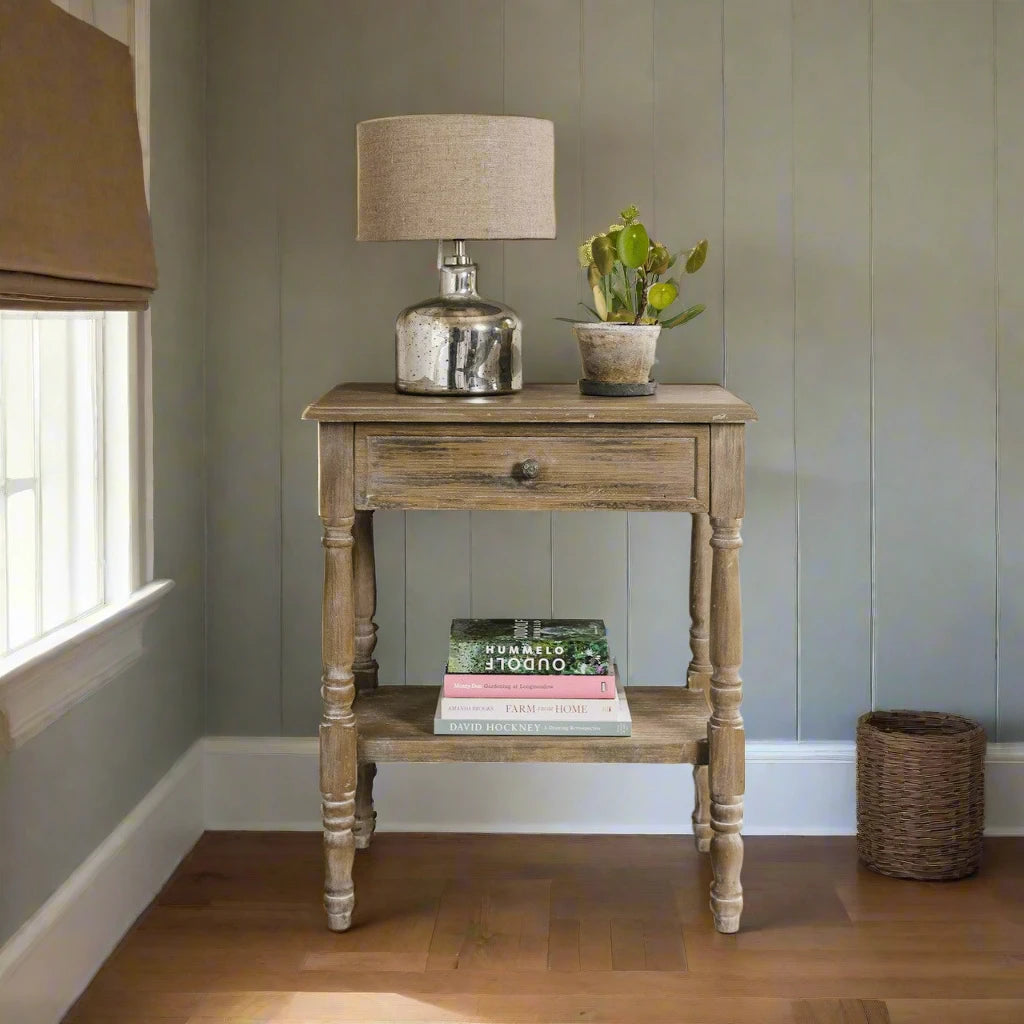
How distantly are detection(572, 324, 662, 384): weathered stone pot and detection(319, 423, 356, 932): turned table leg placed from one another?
1.55 ft

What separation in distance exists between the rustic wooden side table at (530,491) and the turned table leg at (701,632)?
302 millimetres

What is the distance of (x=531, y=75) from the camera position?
2.62 metres

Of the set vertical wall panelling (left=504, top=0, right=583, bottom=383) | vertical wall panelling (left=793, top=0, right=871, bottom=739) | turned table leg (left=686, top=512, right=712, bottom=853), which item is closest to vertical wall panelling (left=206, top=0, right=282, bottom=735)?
vertical wall panelling (left=504, top=0, right=583, bottom=383)

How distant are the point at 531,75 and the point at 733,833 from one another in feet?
5.10

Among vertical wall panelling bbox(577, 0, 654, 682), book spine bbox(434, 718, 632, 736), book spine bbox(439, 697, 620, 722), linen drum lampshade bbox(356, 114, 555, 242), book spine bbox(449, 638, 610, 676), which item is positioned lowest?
book spine bbox(434, 718, 632, 736)

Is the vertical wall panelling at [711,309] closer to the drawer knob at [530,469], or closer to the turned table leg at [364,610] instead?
the turned table leg at [364,610]

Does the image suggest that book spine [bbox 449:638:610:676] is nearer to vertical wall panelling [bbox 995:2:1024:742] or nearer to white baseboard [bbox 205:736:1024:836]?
white baseboard [bbox 205:736:1024:836]

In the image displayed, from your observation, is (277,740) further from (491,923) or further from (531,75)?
(531,75)

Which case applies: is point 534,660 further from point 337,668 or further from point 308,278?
point 308,278

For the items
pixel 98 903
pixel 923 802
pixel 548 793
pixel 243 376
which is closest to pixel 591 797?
pixel 548 793

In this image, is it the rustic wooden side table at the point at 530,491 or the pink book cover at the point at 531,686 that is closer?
the rustic wooden side table at the point at 530,491

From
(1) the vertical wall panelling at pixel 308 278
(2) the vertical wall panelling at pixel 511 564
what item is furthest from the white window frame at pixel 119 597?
(2) the vertical wall panelling at pixel 511 564

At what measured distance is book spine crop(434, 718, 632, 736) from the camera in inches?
87.2

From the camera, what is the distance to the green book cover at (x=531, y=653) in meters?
2.27
